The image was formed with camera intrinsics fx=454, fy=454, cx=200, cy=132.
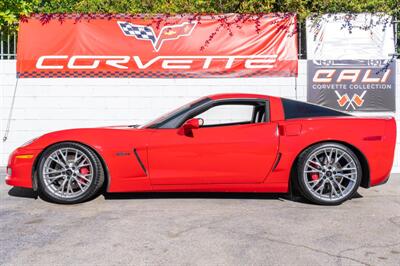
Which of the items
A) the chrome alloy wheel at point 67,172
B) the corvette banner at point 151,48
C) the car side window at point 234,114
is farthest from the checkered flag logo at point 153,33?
the chrome alloy wheel at point 67,172

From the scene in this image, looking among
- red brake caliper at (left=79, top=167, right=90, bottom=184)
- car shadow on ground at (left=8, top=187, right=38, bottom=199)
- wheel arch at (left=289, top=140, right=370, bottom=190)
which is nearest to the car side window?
wheel arch at (left=289, top=140, right=370, bottom=190)

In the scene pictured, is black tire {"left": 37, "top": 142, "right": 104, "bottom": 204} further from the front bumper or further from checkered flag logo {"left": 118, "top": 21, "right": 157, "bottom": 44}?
checkered flag logo {"left": 118, "top": 21, "right": 157, "bottom": 44}

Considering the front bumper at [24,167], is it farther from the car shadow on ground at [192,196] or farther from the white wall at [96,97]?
the white wall at [96,97]

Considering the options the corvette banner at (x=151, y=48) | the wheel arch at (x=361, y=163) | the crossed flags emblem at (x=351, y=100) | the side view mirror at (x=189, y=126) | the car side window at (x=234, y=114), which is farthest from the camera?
the corvette banner at (x=151, y=48)

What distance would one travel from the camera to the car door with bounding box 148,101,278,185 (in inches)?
195

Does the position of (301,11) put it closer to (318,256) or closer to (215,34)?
(215,34)

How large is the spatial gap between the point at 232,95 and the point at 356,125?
56.6 inches

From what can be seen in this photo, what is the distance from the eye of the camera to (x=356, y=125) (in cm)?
507

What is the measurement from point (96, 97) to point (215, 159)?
12.4 feet

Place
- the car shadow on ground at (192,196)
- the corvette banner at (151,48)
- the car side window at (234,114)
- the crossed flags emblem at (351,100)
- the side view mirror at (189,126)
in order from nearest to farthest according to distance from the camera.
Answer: the side view mirror at (189,126) < the car side window at (234,114) < the car shadow on ground at (192,196) < the crossed flags emblem at (351,100) < the corvette banner at (151,48)

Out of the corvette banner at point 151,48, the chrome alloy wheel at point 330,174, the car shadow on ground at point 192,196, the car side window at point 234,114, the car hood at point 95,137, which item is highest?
the corvette banner at point 151,48

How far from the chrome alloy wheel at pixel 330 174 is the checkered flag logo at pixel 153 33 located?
3.97 metres

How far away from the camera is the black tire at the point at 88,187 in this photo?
496 centimetres

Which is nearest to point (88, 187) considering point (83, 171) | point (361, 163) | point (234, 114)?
point (83, 171)
